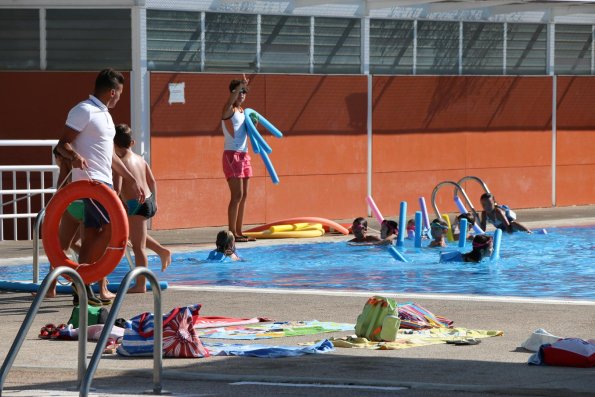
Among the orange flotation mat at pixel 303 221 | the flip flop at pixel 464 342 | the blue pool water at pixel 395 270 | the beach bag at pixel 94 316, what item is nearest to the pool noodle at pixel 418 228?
the blue pool water at pixel 395 270

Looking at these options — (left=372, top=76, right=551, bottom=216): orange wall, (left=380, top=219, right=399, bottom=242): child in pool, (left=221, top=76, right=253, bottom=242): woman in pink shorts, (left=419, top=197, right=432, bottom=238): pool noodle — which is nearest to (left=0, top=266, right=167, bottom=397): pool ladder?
(left=221, top=76, right=253, bottom=242): woman in pink shorts

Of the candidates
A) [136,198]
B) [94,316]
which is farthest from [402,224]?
[94,316]

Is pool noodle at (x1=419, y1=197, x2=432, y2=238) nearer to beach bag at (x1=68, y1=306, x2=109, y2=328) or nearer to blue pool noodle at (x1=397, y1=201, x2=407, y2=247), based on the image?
blue pool noodle at (x1=397, y1=201, x2=407, y2=247)

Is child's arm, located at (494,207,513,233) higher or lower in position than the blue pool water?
higher

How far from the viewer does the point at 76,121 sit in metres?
11.9

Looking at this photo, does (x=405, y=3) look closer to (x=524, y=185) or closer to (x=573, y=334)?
(x=524, y=185)

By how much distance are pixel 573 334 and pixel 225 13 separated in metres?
12.2

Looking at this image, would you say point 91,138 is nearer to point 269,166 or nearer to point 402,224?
point 269,166

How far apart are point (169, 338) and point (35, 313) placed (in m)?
1.97

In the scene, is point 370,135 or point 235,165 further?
point 370,135

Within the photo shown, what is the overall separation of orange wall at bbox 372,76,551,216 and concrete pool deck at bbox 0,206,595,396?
1135 cm

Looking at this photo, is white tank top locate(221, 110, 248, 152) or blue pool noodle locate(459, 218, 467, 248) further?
white tank top locate(221, 110, 248, 152)

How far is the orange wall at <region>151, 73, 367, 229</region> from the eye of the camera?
2167cm

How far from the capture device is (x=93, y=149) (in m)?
11.9
